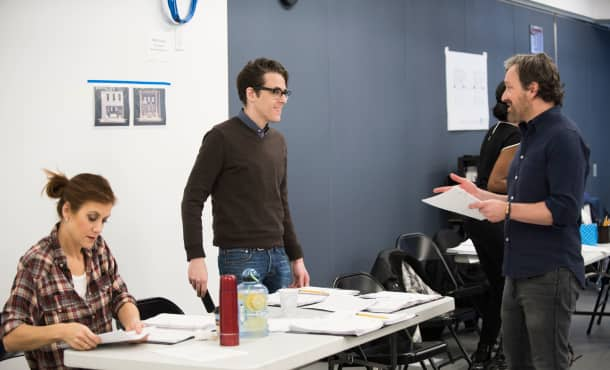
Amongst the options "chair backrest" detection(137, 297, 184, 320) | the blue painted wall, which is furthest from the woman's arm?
the blue painted wall

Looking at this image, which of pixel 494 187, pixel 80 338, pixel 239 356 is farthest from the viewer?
pixel 494 187

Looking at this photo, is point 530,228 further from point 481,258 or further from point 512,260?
point 481,258

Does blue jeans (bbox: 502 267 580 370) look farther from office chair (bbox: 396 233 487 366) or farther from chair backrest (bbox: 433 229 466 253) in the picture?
chair backrest (bbox: 433 229 466 253)

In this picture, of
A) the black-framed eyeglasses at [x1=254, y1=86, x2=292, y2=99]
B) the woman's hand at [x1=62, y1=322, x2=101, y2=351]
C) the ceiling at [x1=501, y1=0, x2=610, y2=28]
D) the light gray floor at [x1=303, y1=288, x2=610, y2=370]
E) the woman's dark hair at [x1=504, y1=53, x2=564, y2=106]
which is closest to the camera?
the woman's hand at [x1=62, y1=322, x2=101, y2=351]

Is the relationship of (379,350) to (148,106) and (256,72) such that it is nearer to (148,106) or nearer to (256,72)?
(256,72)

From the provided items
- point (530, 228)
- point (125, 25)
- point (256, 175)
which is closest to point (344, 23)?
point (125, 25)

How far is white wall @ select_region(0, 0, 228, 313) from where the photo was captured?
13.0 feet

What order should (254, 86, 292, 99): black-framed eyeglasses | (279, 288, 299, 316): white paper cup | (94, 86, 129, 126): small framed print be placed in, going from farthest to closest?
(94, 86, 129, 126): small framed print < (254, 86, 292, 99): black-framed eyeglasses < (279, 288, 299, 316): white paper cup

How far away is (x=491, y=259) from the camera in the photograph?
505 cm

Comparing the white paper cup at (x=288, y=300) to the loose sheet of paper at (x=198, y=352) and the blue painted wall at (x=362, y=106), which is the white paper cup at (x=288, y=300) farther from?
the blue painted wall at (x=362, y=106)

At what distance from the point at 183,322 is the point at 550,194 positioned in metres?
1.45

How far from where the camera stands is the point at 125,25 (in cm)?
442

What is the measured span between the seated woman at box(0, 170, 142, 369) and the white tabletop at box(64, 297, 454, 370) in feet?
0.25

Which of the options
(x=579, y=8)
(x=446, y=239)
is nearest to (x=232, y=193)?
(x=446, y=239)
